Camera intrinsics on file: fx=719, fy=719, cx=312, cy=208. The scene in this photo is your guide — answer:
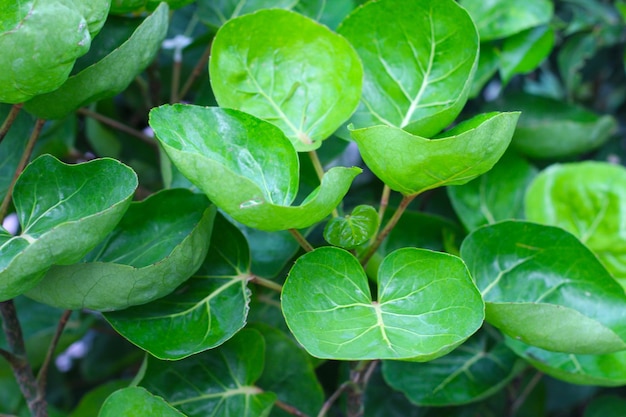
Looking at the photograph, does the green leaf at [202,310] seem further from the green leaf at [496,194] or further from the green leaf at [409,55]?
the green leaf at [496,194]

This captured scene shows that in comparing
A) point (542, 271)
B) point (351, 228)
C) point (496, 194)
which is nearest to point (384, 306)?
point (351, 228)

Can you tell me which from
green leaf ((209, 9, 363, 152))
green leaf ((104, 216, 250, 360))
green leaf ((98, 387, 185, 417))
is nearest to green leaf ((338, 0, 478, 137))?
green leaf ((209, 9, 363, 152))

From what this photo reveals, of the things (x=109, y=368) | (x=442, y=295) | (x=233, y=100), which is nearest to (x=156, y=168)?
(x=109, y=368)

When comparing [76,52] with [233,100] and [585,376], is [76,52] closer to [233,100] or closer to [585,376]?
[233,100]

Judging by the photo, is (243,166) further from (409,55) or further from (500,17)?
A: (500,17)

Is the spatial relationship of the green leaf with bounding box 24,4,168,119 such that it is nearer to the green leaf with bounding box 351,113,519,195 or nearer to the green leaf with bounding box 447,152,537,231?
the green leaf with bounding box 351,113,519,195

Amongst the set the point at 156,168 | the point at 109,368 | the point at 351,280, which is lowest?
the point at 109,368

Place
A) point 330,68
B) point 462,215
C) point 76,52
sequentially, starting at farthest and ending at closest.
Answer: point 462,215 → point 330,68 → point 76,52
